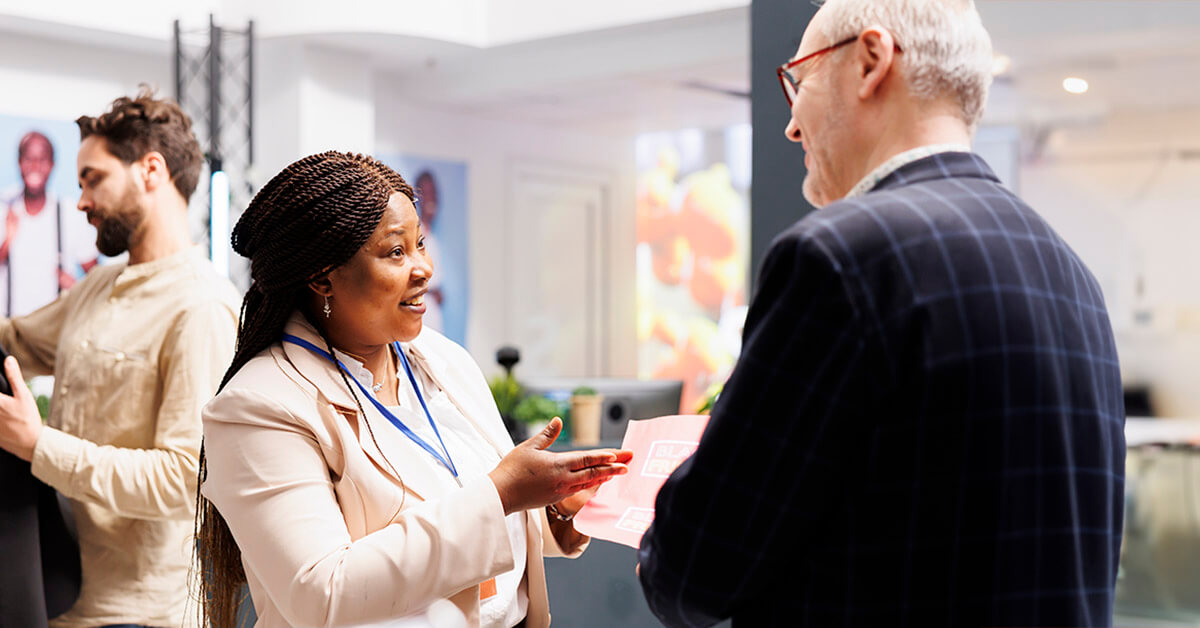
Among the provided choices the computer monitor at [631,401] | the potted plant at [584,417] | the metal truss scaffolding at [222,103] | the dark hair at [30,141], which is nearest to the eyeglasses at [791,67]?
the potted plant at [584,417]

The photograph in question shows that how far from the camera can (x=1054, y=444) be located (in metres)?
1.02

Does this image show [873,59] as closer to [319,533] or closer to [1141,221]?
[319,533]

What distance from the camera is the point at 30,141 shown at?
20.7ft

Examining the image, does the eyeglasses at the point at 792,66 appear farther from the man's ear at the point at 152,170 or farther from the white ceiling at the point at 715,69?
the white ceiling at the point at 715,69

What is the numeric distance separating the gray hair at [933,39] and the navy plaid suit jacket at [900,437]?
0.43 feet

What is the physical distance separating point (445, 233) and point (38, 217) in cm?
268

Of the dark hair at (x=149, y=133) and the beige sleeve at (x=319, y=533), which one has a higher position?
the dark hair at (x=149, y=133)

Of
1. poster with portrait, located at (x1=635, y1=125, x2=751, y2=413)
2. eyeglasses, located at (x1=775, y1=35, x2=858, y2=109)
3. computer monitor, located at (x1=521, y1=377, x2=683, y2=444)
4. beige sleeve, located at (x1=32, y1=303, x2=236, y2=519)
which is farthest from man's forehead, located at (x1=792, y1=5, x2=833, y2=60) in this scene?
poster with portrait, located at (x1=635, y1=125, x2=751, y2=413)

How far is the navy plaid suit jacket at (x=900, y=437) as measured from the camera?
99 centimetres

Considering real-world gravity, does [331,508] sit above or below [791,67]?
below

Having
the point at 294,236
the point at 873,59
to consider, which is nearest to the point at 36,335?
the point at 294,236

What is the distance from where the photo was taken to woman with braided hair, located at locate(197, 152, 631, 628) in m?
1.37

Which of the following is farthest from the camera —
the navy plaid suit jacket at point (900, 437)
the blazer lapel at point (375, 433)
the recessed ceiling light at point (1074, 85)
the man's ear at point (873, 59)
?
the recessed ceiling light at point (1074, 85)

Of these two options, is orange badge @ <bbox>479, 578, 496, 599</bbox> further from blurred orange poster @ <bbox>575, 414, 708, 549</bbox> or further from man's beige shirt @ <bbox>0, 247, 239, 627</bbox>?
man's beige shirt @ <bbox>0, 247, 239, 627</bbox>
